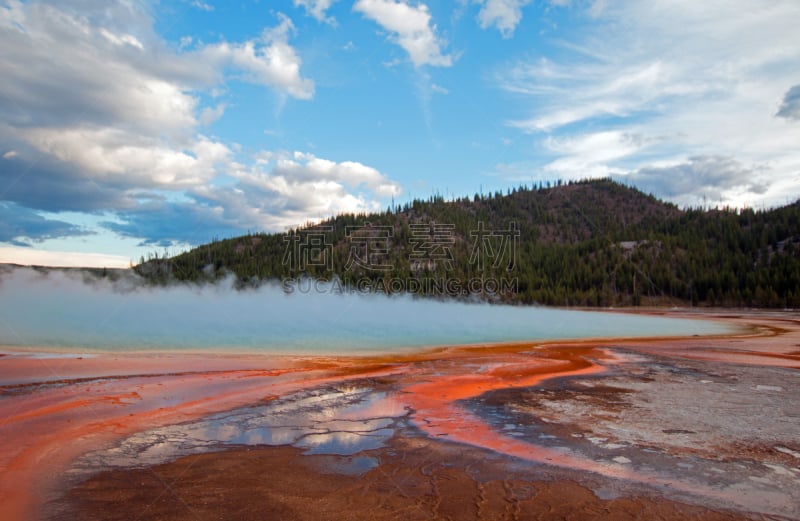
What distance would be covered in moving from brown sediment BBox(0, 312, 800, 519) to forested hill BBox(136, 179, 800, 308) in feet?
317

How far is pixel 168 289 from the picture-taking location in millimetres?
131875

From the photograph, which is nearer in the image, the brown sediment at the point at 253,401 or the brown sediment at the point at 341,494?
the brown sediment at the point at 341,494

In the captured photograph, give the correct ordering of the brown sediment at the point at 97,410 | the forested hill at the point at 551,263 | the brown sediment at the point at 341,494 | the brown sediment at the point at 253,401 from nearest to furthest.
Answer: the brown sediment at the point at 341,494 → the brown sediment at the point at 253,401 → the brown sediment at the point at 97,410 → the forested hill at the point at 551,263

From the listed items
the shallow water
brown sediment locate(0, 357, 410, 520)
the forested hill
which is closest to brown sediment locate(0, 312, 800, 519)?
brown sediment locate(0, 357, 410, 520)

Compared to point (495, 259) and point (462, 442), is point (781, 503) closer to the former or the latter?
point (462, 442)

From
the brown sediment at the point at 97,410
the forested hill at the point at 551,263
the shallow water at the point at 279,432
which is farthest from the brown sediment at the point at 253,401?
the forested hill at the point at 551,263

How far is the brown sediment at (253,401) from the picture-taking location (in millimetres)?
6805

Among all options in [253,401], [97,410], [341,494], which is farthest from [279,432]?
[97,410]

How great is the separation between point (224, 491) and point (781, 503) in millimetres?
7751

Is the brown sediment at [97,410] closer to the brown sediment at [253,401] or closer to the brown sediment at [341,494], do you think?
the brown sediment at [253,401]

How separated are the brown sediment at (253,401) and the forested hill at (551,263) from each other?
96570 mm

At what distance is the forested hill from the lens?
11469 cm

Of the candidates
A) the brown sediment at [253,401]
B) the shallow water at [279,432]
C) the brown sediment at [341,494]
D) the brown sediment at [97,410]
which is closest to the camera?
the brown sediment at [341,494]

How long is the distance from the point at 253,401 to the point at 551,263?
461 ft
